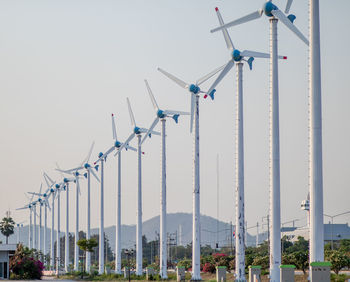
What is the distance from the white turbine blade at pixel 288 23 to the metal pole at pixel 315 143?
7.65 metres

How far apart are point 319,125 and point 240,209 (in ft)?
71.2

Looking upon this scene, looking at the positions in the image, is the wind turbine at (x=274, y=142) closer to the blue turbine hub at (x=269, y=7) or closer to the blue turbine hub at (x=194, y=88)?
the blue turbine hub at (x=269, y=7)

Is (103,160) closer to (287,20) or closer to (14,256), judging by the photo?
(14,256)

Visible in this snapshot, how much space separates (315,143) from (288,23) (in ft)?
40.2

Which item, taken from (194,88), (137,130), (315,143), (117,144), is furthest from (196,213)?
(117,144)

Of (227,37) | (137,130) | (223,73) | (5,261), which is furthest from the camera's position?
(5,261)

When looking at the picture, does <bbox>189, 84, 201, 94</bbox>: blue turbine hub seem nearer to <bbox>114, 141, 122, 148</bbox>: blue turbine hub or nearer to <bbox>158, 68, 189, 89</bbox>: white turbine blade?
<bbox>158, 68, 189, 89</bbox>: white turbine blade

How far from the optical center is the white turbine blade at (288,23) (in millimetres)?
49312

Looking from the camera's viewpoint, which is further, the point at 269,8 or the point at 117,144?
the point at 117,144

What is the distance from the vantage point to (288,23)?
50094 mm

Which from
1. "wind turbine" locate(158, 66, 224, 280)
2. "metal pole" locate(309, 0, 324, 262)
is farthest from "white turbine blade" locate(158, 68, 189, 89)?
"metal pole" locate(309, 0, 324, 262)

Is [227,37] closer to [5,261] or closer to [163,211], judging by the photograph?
[163,211]

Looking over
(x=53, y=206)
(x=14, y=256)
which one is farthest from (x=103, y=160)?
(x=53, y=206)

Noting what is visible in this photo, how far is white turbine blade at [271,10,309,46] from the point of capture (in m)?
49.3
